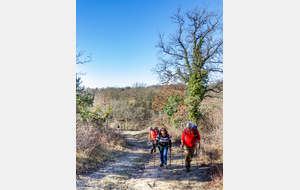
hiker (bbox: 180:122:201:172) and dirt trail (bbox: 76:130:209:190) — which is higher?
hiker (bbox: 180:122:201:172)

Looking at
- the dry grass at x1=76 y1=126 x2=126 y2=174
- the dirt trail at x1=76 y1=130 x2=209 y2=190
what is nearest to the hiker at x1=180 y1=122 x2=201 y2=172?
the dirt trail at x1=76 y1=130 x2=209 y2=190

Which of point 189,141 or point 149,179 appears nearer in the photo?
point 149,179

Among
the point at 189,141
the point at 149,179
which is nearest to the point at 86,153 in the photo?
the point at 149,179

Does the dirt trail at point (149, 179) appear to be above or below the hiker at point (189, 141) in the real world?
below

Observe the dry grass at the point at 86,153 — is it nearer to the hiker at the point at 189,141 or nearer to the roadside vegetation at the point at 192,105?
the roadside vegetation at the point at 192,105

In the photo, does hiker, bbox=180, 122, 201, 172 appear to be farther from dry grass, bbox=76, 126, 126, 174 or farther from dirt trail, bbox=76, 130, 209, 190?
dry grass, bbox=76, 126, 126, 174

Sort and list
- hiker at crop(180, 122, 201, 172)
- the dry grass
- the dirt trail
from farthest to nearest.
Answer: the dry grass
hiker at crop(180, 122, 201, 172)
the dirt trail

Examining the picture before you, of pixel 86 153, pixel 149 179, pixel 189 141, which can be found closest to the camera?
pixel 149 179

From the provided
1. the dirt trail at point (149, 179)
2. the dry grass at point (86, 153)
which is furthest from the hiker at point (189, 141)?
the dry grass at point (86, 153)

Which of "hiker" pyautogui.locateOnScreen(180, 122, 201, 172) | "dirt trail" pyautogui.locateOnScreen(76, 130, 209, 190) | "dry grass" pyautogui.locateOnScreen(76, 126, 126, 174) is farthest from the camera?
"dry grass" pyautogui.locateOnScreen(76, 126, 126, 174)

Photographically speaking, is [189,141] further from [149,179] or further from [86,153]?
[86,153]
